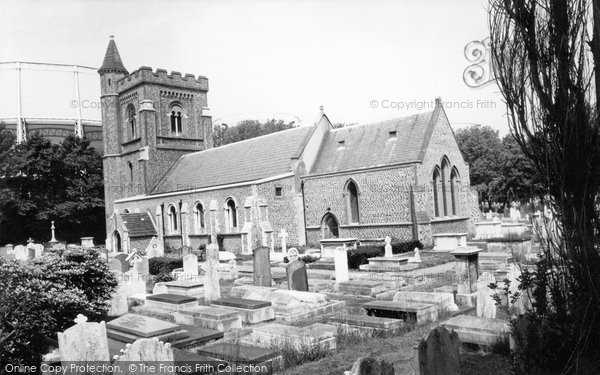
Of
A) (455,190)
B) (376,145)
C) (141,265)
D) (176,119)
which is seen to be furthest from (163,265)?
(176,119)

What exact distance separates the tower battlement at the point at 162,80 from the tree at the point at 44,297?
29.1 metres

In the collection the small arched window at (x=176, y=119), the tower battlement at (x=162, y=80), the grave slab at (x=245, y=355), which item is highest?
the tower battlement at (x=162, y=80)

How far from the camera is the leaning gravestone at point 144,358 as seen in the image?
5.89 m

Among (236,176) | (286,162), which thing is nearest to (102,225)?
(236,176)

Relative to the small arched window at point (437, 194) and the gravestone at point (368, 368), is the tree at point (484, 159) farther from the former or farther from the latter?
the gravestone at point (368, 368)

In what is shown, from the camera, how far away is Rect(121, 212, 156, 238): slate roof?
33.0 meters

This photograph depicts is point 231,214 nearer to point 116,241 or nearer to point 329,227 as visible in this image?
point 329,227

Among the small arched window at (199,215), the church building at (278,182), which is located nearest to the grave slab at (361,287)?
the church building at (278,182)

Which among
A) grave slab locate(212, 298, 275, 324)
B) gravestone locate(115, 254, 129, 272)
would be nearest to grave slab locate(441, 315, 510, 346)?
grave slab locate(212, 298, 275, 324)

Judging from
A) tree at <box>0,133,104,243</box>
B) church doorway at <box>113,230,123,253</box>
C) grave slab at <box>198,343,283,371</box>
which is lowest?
grave slab at <box>198,343,283,371</box>

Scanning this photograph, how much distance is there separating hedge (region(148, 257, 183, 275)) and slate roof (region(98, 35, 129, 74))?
80.1ft

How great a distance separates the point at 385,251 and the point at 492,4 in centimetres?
1466

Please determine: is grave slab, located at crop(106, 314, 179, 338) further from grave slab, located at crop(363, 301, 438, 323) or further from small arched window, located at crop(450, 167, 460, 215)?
small arched window, located at crop(450, 167, 460, 215)

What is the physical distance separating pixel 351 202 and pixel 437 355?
2217 cm
